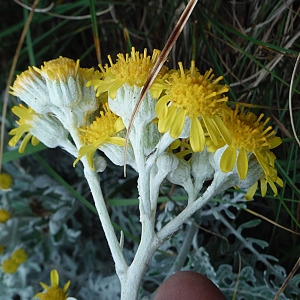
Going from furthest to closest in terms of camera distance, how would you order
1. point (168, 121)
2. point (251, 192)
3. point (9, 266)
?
point (9, 266)
point (251, 192)
point (168, 121)

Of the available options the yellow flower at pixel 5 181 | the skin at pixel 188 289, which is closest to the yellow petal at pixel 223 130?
the skin at pixel 188 289

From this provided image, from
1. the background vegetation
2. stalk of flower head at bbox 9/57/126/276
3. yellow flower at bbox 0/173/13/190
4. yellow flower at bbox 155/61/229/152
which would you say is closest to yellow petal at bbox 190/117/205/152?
yellow flower at bbox 155/61/229/152

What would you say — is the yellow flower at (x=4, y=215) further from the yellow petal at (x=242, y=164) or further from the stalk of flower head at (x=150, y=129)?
the yellow petal at (x=242, y=164)

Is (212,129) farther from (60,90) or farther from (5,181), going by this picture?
(5,181)

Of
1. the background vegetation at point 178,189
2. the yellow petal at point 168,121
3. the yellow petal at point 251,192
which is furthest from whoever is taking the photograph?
the background vegetation at point 178,189

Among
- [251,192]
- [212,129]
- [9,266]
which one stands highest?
[212,129]

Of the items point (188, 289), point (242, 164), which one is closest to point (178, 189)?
point (188, 289)

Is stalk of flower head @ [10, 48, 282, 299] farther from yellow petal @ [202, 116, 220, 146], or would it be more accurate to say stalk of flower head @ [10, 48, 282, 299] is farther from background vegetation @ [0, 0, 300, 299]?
background vegetation @ [0, 0, 300, 299]
